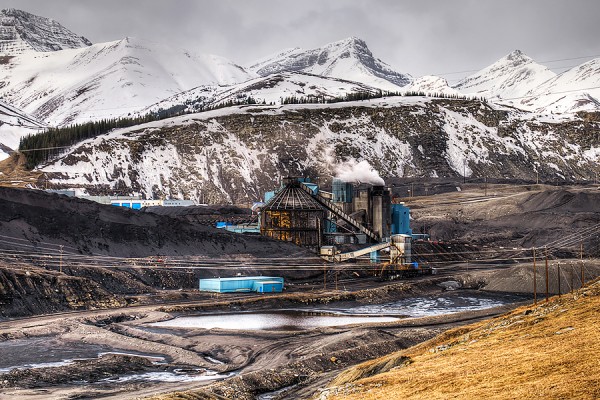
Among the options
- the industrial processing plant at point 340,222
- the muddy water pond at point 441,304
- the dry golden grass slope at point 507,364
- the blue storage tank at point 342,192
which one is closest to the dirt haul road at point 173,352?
the dry golden grass slope at point 507,364

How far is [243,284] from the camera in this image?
303ft

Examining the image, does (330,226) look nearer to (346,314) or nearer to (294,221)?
(294,221)

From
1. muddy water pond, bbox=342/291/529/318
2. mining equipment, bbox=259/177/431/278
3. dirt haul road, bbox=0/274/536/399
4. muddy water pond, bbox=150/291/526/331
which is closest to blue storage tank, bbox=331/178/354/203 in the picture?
mining equipment, bbox=259/177/431/278

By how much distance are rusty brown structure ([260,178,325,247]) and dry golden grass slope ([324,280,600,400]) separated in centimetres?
6762

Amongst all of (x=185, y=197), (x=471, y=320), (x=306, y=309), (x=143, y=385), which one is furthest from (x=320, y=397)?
(x=185, y=197)

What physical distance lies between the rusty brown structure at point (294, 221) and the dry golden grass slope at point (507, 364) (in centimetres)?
6762

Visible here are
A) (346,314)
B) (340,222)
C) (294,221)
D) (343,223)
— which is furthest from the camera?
(340,222)

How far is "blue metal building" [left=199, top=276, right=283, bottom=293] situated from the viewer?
9006 centimetres

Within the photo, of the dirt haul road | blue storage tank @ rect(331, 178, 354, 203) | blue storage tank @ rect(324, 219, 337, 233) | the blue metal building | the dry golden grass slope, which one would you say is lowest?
the dirt haul road

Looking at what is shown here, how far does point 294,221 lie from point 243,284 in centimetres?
2530

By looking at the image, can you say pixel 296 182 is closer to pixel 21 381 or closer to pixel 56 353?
pixel 56 353

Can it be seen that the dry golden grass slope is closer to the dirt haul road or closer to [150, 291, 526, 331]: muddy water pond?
the dirt haul road

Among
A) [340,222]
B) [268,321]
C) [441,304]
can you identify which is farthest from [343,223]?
[268,321]

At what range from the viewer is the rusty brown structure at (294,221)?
11619 centimetres
